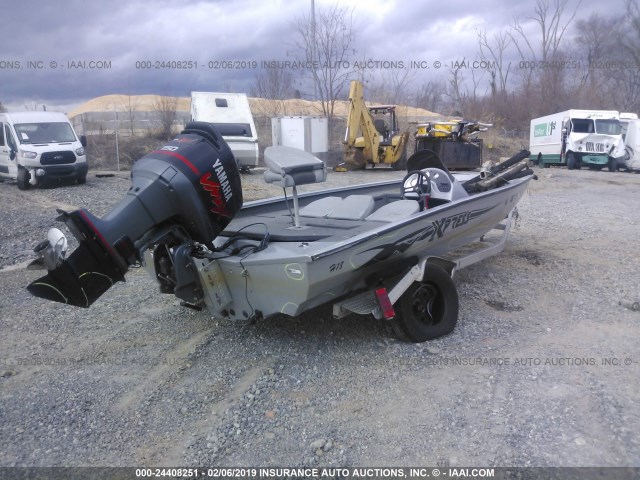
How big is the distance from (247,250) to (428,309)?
1.58 m

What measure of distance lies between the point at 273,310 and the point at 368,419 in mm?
946

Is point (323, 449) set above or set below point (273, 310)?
below

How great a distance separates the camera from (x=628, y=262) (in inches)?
268

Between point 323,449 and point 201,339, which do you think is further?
point 201,339

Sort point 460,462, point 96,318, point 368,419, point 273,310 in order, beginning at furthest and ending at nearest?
point 96,318 < point 273,310 < point 368,419 < point 460,462

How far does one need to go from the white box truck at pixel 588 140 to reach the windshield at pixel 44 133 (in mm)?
16723

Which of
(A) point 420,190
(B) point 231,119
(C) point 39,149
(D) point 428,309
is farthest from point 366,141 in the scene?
(D) point 428,309

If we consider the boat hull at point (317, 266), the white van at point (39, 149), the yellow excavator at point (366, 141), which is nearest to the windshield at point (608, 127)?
the yellow excavator at point (366, 141)

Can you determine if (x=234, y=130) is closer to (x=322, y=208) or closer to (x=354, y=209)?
(x=322, y=208)

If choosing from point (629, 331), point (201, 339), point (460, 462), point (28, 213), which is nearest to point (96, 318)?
point (201, 339)

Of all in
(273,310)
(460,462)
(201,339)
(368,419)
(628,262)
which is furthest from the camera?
(628,262)

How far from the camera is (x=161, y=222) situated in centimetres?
367

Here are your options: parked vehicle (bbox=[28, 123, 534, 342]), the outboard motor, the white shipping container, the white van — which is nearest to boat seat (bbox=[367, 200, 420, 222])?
parked vehicle (bbox=[28, 123, 534, 342])

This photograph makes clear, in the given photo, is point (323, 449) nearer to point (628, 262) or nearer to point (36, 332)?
point (36, 332)
